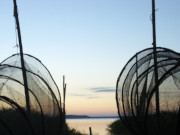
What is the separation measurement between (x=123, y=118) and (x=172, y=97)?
369 centimetres

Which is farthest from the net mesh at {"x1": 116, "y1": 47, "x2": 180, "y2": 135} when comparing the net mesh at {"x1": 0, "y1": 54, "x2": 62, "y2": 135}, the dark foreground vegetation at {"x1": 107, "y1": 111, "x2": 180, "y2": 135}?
the net mesh at {"x1": 0, "y1": 54, "x2": 62, "y2": 135}

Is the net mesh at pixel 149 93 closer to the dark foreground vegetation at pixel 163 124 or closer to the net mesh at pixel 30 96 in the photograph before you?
the dark foreground vegetation at pixel 163 124

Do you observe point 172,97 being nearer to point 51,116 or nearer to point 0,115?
point 51,116

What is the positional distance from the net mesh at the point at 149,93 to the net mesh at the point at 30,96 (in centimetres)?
230

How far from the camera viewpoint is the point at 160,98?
10797 mm

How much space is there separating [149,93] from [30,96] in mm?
3455

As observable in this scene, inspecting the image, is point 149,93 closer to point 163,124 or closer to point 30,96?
point 163,124

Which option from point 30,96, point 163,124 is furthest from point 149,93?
point 30,96

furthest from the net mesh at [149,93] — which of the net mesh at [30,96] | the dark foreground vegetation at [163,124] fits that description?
the net mesh at [30,96]

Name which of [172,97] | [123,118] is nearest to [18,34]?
[123,118]

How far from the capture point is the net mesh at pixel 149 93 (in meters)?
10.4

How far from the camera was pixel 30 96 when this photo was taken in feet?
39.2

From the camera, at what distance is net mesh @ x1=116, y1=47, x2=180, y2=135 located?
1037cm

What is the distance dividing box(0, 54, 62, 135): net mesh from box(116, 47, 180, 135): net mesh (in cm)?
230
